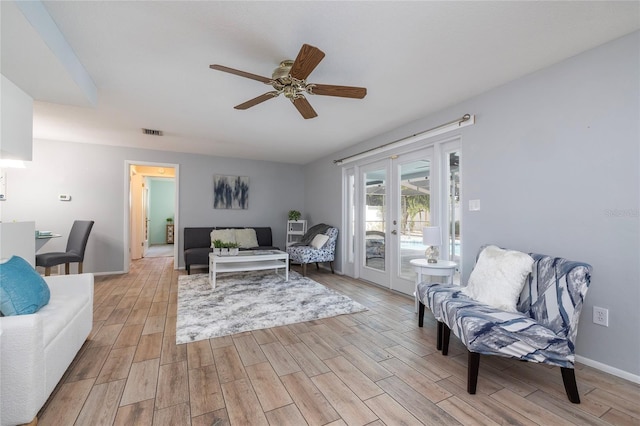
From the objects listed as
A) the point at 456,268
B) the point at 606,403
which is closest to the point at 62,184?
the point at 456,268

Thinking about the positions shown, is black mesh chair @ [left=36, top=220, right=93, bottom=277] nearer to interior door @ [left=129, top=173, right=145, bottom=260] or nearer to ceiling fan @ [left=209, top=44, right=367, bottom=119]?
interior door @ [left=129, top=173, right=145, bottom=260]

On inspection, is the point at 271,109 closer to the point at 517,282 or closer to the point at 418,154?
the point at 418,154

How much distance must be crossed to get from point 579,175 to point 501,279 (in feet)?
3.37

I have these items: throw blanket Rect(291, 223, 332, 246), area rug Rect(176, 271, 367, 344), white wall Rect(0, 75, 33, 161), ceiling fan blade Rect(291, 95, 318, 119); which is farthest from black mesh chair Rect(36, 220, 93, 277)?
ceiling fan blade Rect(291, 95, 318, 119)

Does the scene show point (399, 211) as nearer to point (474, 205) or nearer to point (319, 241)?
point (474, 205)

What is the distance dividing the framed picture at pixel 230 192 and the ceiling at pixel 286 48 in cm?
267

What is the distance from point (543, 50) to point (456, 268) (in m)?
2.05

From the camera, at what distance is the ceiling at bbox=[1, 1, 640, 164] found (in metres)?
1.72

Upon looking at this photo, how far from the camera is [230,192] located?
6.21m

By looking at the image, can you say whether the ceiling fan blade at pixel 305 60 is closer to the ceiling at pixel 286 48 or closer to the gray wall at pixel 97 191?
the ceiling at pixel 286 48

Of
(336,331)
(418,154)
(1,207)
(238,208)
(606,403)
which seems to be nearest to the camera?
(606,403)

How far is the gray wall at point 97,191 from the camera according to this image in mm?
4691

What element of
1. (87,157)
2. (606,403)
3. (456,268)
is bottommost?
(606,403)

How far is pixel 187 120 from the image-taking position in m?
3.78
